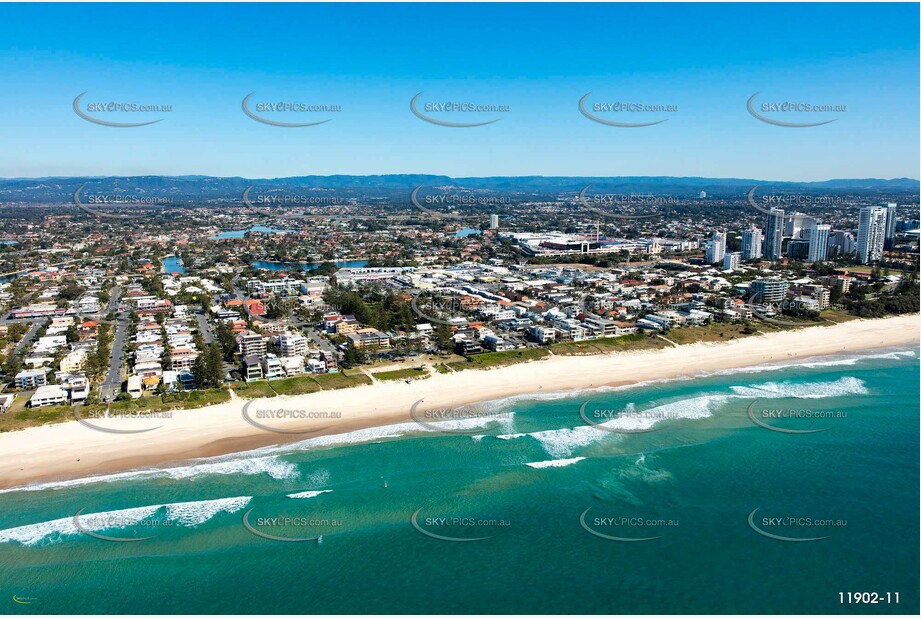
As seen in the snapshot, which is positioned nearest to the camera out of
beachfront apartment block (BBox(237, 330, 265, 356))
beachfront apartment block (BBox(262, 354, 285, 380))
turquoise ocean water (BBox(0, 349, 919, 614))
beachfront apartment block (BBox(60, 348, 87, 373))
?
turquoise ocean water (BBox(0, 349, 919, 614))

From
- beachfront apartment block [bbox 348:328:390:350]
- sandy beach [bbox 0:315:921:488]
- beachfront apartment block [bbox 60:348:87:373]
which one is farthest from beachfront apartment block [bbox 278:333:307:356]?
beachfront apartment block [bbox 60:348:87:373]

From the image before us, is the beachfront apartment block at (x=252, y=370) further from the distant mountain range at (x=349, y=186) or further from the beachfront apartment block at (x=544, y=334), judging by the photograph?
the distant mountain range at (x=349, y=186)

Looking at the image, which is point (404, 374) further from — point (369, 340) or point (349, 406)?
point (369, 340)

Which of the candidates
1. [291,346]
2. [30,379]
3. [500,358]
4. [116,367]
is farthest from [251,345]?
[500,358]

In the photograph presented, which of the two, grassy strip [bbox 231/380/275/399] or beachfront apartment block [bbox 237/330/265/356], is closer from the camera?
grassy strip [bbox 231/380/275/399]

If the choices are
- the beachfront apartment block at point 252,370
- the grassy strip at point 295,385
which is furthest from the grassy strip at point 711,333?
the beachfront apartment block at point 252,370

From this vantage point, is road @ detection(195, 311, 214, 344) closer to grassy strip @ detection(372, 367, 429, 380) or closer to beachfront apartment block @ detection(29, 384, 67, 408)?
beachfront apartment block @ detection(29, 384, 67, 408)
